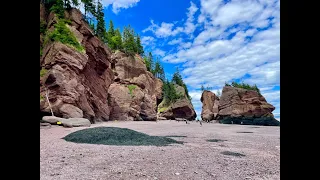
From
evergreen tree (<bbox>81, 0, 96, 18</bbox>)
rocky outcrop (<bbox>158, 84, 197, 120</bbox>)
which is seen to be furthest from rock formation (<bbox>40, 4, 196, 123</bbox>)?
rocky outcrop (<bbox>158, 84, 197, 120</bbox>)

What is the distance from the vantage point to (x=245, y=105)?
3891 cm

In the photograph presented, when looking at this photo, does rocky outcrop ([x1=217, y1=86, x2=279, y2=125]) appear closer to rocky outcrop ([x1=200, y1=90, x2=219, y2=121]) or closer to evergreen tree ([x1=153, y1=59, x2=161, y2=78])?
rocky outcrop ([x1=200, y1=90, x2=219, y2=121])

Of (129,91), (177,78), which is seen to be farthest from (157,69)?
(129,91)

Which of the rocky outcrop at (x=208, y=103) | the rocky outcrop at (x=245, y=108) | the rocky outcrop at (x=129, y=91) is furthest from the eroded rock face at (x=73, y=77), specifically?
the rocky outcrop at (x=208, y=103)

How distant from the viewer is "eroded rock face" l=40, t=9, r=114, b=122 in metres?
17.4

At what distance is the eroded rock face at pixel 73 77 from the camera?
57.1 ft

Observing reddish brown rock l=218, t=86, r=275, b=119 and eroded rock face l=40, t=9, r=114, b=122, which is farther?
reddish brown rock l=218, t=86, r=275, b=119

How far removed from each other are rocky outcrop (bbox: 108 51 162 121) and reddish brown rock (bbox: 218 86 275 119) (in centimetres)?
1586

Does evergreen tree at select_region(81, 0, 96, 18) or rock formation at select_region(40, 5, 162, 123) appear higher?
evergreen tree at select_region(81, 0, 96, 18)

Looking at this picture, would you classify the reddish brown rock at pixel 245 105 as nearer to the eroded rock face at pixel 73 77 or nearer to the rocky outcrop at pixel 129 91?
the rocky outcrop at pixel 129 91
